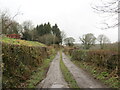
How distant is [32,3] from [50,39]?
142 feet

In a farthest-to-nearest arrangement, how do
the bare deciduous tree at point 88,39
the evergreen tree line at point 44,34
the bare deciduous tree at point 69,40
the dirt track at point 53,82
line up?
the bare deciduous tree at point 69,40 → the evergreen tree line at point 44,34 → the bare deciduous tree at point 88,39 → the dirt track at point 53,82

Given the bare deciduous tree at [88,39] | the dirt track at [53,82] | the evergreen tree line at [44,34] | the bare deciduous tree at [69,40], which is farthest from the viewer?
the bare deciduous tree at [69,40]

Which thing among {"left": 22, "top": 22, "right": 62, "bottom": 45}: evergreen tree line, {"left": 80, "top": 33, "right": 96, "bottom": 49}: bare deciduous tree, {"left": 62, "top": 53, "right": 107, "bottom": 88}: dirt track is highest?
{"left": 22, "top": 22, "right": 62, "bottom": 45}: evergreen tree line

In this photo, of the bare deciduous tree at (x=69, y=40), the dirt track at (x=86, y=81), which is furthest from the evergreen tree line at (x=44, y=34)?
the dirt track at (x=86, y=81)

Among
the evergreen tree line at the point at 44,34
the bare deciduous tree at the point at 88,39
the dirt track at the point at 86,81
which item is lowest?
the dirt track at the point at 86,81

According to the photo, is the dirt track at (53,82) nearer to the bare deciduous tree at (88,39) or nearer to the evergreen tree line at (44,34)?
the bare deciduous tree at (88,39)

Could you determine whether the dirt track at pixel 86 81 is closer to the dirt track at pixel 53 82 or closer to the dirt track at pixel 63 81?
the dirt track at pixel 63 81

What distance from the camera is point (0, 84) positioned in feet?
15.7

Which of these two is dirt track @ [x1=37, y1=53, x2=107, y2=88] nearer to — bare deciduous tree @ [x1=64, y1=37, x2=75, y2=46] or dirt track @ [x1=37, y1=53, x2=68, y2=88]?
dirt track @ [x1=37, y1=53, x2=68, y2=88]

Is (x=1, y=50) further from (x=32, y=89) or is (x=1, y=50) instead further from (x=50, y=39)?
(x=50, y=39)

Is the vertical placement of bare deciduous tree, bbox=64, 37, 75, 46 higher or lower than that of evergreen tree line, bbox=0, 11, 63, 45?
lower

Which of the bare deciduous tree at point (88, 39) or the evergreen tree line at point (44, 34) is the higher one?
the evergreen tree line at point (44, 34)

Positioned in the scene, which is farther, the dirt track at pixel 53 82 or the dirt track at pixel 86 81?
the dirt track at pixel 86 81

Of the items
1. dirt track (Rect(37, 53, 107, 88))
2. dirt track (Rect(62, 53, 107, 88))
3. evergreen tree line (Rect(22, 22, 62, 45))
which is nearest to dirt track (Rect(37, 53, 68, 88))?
dirt track (Rect(37, 53, 107, 88))
